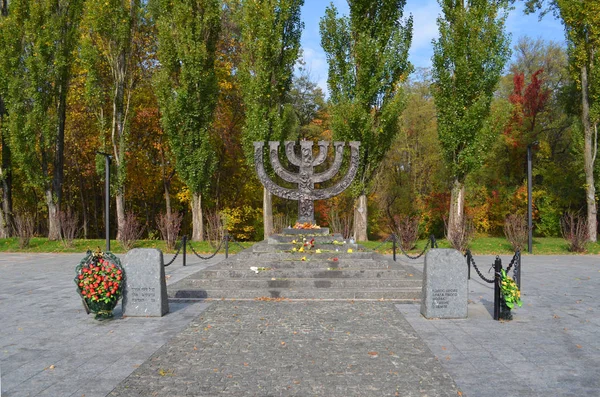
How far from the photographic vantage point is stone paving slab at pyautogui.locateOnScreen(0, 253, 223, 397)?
15.2 feet

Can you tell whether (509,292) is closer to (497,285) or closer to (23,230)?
(497,285)

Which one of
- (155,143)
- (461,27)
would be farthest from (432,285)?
(155,143)

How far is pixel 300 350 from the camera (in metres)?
5.72

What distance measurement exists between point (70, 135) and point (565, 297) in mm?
25480

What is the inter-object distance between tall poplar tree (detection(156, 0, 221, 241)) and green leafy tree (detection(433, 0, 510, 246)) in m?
9.92

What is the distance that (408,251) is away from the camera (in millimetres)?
17594

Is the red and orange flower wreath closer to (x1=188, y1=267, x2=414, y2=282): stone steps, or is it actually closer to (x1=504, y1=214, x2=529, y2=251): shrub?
(x1=188, y1=267, x2=414, y2=282): stone steps

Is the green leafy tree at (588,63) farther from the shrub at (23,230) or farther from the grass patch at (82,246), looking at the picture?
the shrub at (23,230)

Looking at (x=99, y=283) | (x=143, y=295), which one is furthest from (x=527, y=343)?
(x=99, y=283)

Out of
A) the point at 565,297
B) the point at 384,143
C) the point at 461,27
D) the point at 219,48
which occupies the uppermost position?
the point at 219,48

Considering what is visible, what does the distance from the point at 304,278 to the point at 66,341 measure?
15.6ft

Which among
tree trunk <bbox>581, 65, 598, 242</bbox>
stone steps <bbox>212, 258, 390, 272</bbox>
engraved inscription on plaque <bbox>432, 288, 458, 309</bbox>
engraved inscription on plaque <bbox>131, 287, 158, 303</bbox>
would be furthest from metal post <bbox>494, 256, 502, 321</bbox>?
tree trunk <bbox>581, 65, 598, 242</bbox>

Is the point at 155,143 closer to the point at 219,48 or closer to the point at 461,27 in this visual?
the point at 219,48

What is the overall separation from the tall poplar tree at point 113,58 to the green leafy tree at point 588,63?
61.7ft
